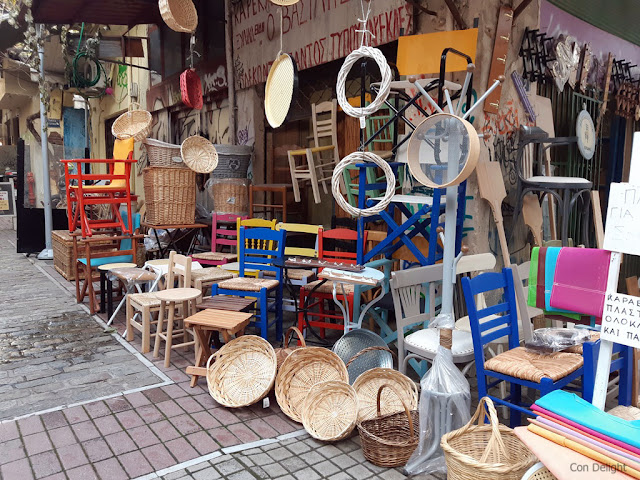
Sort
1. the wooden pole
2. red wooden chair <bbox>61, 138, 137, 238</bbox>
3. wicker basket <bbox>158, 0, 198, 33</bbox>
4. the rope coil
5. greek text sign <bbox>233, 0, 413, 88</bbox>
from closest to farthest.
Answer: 1. the rope coil
2. wicker basket <bbox>158, 0, 198, 33</bbox>
3. greek text sign <bbox>233, 0, 413, 88</bbox>
4. red wooden chair <bbox>61, 138, 137, 238</bbox>
5. the wooden pole

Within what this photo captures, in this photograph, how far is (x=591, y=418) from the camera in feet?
6.57

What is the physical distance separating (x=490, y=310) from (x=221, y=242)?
4.47m

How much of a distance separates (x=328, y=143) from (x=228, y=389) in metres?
4.02

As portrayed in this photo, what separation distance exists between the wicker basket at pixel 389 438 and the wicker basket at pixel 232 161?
528 centimetres

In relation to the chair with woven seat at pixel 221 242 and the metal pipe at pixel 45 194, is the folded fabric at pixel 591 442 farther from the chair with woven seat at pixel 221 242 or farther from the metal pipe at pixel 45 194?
the metal pipe at pixel 45 194

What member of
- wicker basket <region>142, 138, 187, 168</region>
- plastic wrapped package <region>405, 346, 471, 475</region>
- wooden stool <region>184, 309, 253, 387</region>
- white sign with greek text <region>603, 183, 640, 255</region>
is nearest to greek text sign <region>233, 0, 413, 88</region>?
wicker basket <region>142, 138, 187, 168</region>

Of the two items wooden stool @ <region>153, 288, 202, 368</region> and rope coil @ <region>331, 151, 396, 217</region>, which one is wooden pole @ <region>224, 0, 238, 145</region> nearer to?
wooden stool @ <region>153, 288, 202, 368</region>

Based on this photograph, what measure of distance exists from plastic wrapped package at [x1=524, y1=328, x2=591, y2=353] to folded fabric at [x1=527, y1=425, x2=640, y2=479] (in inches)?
40.7

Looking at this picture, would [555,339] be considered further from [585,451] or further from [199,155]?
[199,155]

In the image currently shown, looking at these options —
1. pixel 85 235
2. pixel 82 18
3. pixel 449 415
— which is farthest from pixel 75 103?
pixel 449 415

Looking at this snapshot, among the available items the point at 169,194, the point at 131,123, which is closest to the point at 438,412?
the point at 169,194

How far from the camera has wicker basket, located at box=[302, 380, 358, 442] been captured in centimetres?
330

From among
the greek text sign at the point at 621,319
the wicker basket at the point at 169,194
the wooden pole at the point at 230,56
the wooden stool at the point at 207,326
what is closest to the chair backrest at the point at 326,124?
the wicker basket at the point at 169,194

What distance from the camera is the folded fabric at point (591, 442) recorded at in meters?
1.83
